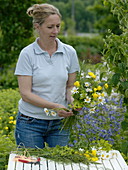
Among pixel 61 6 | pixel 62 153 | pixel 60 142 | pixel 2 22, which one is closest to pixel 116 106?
pixel 60 142

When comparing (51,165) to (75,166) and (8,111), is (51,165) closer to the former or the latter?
(75,166)

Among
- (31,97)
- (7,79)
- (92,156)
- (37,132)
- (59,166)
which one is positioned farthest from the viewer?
(7,79)

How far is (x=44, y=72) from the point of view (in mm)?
2816

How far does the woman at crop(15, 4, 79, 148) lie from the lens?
2.80 meters

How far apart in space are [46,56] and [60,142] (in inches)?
24.3

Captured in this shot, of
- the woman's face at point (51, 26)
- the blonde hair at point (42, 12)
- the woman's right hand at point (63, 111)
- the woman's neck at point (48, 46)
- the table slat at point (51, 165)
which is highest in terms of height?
the blonde hair at point (42, 12)

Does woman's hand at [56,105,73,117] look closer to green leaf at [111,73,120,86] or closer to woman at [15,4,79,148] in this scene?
woman at [15,4,79,148]

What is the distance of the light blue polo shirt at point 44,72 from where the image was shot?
9.23ft

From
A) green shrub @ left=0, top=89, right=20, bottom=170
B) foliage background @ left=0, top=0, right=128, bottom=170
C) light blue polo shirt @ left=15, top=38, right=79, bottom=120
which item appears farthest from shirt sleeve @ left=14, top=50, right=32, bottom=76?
green shrub @ left=0, top=89, right=20, bottom=170

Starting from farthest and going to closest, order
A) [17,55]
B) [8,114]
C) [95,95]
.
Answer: [17,55], [8,114], [95,95]

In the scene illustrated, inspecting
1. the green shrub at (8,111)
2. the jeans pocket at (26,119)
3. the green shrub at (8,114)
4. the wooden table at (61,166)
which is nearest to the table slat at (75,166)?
the wooden table at (61,166)

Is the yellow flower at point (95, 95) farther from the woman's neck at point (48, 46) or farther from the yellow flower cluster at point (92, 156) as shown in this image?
the woman's neck at point (48, 46)

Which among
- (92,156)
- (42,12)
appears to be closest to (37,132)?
(92,156)

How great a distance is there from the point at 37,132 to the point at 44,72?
0.42 metres
